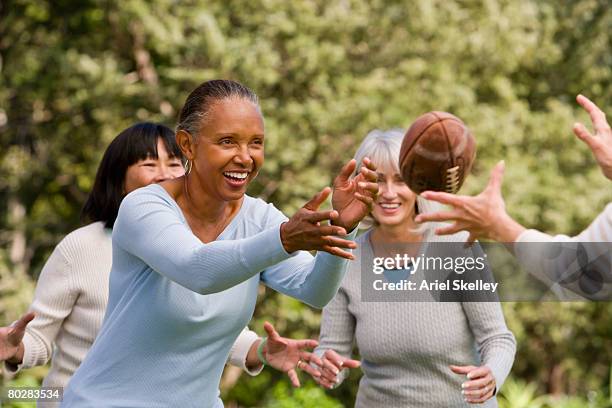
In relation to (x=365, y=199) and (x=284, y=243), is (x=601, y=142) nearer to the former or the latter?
(x=365, y=199)

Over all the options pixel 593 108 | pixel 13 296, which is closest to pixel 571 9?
pixel 13 296

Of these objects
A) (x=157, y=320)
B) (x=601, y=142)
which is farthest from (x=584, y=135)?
(x=157, y=320)

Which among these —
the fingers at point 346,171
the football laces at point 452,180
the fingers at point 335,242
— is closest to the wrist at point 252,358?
the football laces at point 452,180

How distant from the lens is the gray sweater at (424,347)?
4637mm

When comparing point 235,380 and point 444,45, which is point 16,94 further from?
point 444,45

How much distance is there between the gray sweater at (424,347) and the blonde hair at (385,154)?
9.5 inches

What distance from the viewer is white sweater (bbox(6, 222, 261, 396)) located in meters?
4.71

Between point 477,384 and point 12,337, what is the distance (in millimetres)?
1924

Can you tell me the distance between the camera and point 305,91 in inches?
582

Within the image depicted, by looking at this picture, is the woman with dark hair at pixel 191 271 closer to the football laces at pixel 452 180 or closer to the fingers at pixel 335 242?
the fingers at pixel 335 242

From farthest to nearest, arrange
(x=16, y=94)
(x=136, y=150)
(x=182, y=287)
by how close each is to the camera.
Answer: (x=16, y=94), (x=136, y=150), (x=182, y=287)

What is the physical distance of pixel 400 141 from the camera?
16.4ft

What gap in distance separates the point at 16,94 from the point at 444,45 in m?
6.38

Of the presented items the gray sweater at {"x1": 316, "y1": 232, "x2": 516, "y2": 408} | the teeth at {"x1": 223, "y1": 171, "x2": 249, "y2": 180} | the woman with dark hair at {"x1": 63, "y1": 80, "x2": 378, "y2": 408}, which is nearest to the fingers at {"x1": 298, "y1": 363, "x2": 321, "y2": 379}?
the gray sweater at {"x1": 316, "y1": 232, "x2": 516, "y2": 408}
